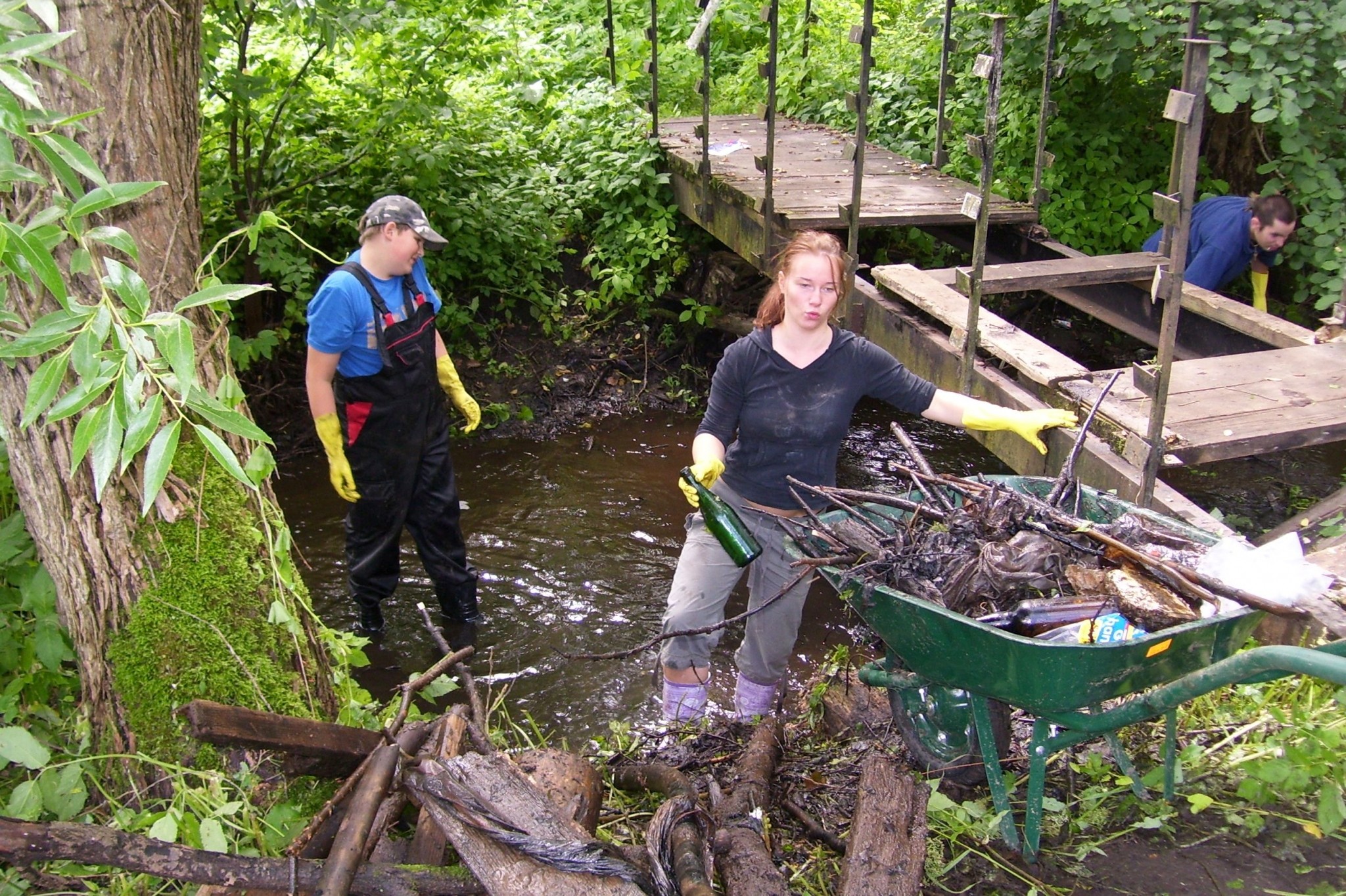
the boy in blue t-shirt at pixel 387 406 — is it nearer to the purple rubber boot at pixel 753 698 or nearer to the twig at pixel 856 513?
the purple rubber boot at pixel 753 698

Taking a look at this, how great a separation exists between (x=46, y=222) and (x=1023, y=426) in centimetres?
294

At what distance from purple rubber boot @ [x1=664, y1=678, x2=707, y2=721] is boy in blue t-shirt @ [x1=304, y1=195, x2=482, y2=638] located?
1473 millimetres

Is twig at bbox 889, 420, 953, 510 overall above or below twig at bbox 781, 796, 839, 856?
above

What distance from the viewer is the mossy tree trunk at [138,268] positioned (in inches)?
96.9

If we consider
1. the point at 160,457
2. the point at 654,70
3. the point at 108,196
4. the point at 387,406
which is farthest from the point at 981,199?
the point at 654,70

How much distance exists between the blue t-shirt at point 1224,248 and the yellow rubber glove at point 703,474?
12.1 ft

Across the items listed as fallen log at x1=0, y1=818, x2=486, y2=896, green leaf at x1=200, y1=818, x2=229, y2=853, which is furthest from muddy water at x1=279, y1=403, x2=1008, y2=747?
fallen log at x1=0, y1=818, x2=486, y2=896

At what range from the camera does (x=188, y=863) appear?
2.13 metres

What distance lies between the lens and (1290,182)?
6.33 m

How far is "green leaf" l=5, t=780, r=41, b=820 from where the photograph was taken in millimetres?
2322

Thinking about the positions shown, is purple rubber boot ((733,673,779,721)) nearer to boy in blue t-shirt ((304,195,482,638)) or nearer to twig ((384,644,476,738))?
twig ((384,644,476,738))

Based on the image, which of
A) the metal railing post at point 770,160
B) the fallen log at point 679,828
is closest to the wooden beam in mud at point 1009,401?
the metal railing post at point 770,160

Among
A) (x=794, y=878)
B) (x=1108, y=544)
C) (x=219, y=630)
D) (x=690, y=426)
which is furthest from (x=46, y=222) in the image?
(x=690, y=426)

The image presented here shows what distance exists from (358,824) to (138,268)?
4.84ft
